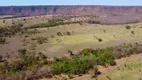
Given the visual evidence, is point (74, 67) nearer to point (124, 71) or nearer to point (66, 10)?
point (124, 71)

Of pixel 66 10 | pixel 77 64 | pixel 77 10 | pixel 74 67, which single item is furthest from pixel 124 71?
pixel 66 10

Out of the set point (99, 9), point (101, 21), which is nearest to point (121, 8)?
point (99, 9)

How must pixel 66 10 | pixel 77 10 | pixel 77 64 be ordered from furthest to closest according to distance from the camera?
1. pixel 66 10
2. pixel 77 10
3. pixel 77 64

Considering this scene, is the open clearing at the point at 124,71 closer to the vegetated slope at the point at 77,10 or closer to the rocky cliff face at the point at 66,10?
the vegetated slope at the point at 77,10

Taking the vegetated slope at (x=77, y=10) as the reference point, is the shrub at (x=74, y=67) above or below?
above

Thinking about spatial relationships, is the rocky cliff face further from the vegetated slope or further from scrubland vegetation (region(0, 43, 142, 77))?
scrubland vegetation (region(0, 43, 142, 77))

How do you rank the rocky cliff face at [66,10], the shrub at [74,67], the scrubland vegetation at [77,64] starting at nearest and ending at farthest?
the shrub at [74,67], the scrubland vegetation at [77,64], the rocky cliff face at [66,10]

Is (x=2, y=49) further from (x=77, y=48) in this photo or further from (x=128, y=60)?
(x=128, y=60)

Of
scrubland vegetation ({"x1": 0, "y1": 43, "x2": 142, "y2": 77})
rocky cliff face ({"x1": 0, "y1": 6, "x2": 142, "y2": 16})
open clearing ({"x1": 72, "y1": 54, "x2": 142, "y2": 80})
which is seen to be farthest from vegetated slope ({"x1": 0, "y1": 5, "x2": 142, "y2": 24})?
open clearing ({"x1": 72, "y1": 54, "x2": 142, "y2": 80})

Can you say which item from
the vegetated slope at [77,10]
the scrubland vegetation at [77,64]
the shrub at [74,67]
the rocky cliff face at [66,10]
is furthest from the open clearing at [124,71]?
the rocky cliff face at [66,10]

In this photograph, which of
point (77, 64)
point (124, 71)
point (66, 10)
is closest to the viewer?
point (124, 71)

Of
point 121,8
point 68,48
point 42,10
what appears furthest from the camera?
point 42,10
